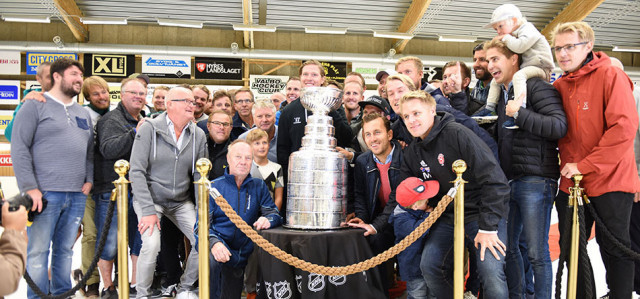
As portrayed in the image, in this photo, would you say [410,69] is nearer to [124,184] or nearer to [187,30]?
[124,184]

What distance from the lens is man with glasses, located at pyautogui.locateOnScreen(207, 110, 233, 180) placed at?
385cm

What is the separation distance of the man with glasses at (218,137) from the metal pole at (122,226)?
1153 millimetres

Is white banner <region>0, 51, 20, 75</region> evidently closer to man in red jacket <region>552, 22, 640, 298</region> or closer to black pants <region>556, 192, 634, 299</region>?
man in red jacket <region>552, 22, 640, 298</region>

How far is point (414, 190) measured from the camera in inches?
107

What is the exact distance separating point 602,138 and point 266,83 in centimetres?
1173

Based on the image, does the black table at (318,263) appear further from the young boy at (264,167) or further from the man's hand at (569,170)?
the man's hand at (569,170)

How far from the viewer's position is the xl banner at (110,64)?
12.8m

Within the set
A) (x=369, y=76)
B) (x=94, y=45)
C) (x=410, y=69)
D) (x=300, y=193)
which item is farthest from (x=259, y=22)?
(x=300, y=193)

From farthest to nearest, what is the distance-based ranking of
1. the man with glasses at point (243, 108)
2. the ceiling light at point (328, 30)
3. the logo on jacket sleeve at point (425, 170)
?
the ceiling light at point (328, 30)
the man with glasses at point (243, 108)
the logo on jacket sleeve at point (425, 170)

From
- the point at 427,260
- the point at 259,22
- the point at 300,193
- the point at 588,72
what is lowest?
the point at 427,260

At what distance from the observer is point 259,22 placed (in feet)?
42.0

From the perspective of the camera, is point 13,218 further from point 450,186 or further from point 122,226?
point 450,186

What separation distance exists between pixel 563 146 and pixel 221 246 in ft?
7.76

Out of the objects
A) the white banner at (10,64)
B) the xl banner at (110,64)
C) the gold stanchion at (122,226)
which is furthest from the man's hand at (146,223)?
the white banner at (10,64)
